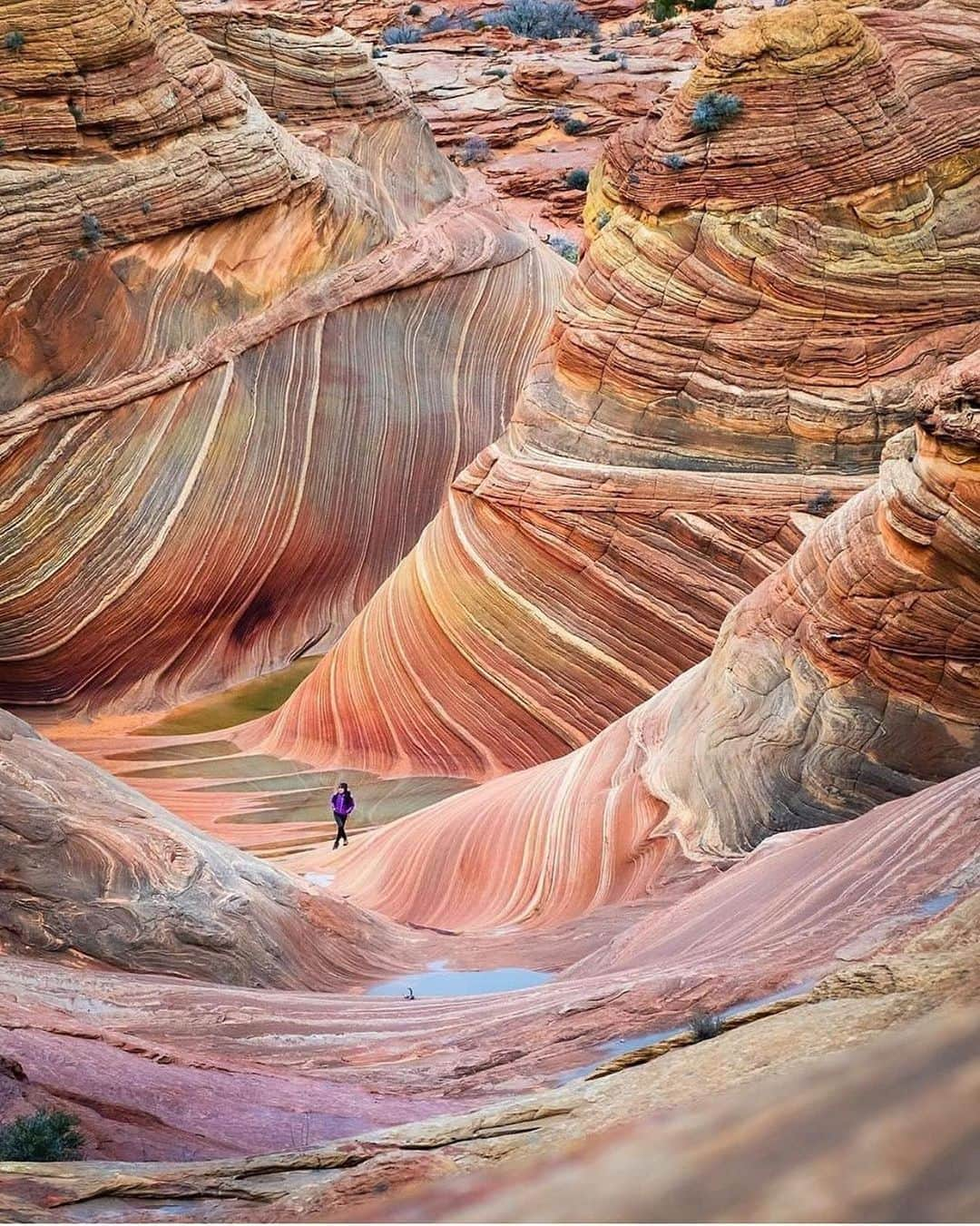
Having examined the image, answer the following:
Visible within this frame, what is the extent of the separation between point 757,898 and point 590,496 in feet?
27.0

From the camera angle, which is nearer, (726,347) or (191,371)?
(726,347)

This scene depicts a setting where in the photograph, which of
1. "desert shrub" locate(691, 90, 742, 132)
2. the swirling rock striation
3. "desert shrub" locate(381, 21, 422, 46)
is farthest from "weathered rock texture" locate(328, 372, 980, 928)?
"desert shrub" locate(381, 21, 422, 46)

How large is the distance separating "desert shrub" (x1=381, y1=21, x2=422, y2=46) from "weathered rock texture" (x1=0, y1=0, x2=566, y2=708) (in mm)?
20468

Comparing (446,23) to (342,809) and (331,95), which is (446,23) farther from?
(342,809)

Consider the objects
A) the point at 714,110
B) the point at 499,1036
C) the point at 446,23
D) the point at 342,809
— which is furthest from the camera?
the point at 446,23

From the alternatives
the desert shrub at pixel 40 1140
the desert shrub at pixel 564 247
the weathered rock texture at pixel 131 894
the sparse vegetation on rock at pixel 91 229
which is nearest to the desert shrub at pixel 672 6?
the desert shrub at pixel 564 247

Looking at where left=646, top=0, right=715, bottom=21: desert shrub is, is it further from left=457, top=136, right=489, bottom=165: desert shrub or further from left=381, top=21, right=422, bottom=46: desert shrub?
left=457, top=136, right=489, bottom=165: desert shrub

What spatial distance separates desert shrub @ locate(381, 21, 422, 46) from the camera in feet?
149

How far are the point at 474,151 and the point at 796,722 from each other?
2782cm

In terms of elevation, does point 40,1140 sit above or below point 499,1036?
above

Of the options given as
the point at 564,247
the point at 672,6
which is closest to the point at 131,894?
the point at 564,247

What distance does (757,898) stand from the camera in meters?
8.01

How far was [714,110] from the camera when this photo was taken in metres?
15.3

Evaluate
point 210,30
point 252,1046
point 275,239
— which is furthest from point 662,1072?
point 210,30
